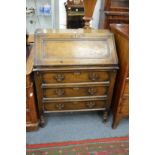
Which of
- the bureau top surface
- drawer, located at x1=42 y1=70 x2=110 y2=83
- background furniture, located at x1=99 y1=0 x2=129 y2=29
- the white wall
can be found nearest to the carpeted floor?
drawer, located at x1=42 y1=70 x2=110 y2=83

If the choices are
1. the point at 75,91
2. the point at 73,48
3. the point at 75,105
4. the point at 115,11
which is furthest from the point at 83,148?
the point at 115,11

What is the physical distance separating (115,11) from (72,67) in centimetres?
160

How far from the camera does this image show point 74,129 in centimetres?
173

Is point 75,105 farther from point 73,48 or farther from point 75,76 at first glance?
point 73,48

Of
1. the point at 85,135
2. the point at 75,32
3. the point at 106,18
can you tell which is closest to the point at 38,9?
the point at 106,18

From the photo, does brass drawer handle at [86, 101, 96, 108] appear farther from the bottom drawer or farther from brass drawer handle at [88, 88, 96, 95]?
brass drawer handle at [88, 88, 96, 95]

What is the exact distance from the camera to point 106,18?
2648 mm

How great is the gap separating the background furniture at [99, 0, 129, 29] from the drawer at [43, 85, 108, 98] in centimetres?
138

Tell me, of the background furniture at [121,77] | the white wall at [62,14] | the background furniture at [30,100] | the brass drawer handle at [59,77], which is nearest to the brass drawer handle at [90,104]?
the background furniture at [121,77]

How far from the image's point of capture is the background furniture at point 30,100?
4.77 feet
